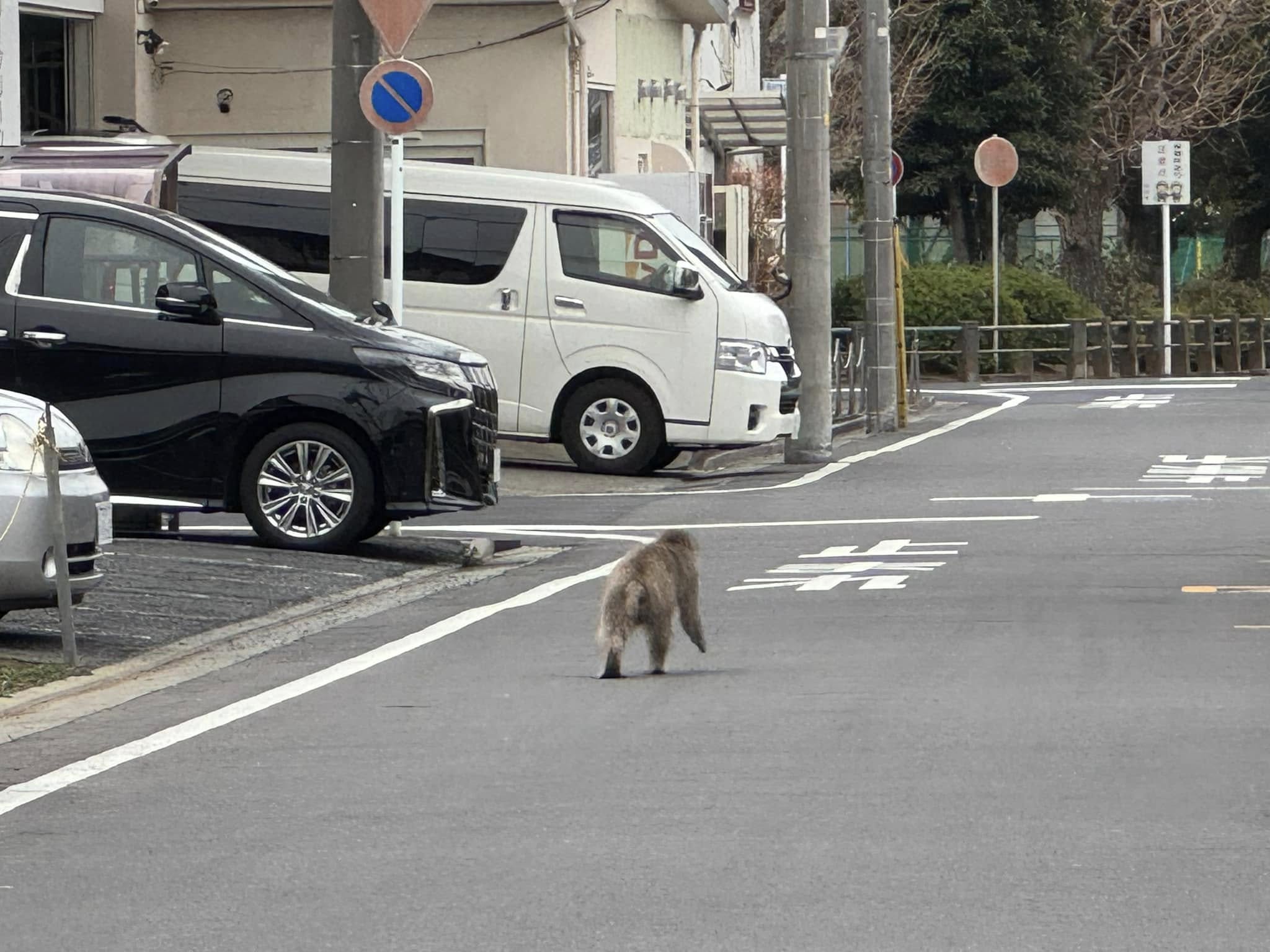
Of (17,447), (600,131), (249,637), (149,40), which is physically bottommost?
(249,637)

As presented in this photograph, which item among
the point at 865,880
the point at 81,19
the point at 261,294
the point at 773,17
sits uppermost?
the point at 773,17

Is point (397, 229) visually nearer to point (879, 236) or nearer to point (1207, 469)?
point (1207, 469)

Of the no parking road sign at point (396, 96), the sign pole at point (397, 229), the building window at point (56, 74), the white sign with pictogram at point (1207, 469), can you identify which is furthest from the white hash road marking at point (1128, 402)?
the no parking road sign at point (396, 96)

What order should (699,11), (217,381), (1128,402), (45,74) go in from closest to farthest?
(217,381) → (45,74) → (1128,402) → (699,11)

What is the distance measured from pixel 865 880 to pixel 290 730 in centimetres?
318

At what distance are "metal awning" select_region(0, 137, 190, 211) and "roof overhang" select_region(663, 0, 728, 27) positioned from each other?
1631 centimetres

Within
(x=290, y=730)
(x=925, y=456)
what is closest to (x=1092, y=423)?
(x=925, y=456)

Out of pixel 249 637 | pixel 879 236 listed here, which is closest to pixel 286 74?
pixel 879 236

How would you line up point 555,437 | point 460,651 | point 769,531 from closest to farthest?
1. point 460,651
2. point 769,531
3. point 555,437

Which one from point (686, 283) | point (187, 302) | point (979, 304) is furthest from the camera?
point (979, 304)

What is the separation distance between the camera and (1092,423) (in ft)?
87.7

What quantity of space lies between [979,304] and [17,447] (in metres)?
31.2

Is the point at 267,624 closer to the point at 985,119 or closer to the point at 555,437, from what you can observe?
the point at 555,437

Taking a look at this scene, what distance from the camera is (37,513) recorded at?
35.0ft
